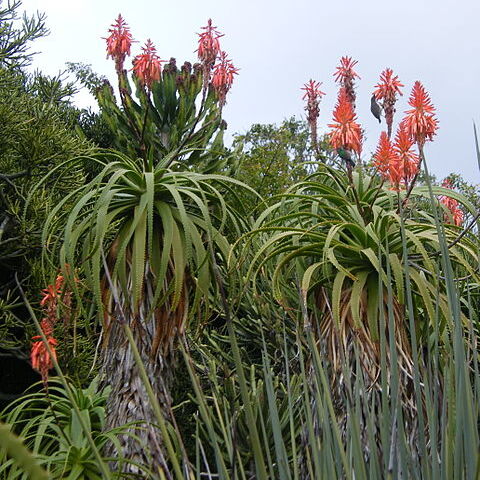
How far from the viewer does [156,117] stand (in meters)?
6.41

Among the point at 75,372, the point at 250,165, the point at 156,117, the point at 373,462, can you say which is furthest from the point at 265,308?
the point at 250,165

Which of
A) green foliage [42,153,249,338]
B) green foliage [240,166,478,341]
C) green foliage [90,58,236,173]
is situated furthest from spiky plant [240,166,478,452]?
green foliage [90,58,236,173]

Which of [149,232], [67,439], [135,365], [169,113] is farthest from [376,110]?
[169,113]

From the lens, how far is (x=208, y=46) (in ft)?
13.9

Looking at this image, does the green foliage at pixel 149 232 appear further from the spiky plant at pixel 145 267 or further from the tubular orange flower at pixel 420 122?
the tubular orange flower at pixel 420 122

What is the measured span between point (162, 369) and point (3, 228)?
2.58m

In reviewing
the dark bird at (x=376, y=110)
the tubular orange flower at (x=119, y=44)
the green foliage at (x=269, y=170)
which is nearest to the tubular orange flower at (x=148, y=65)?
the tubular orange flower at (x=119, y=44)

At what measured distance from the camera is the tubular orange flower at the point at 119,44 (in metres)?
4.10

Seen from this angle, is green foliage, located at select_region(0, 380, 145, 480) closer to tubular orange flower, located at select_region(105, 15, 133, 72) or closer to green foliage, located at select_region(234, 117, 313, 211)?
tubular orange flower, located at select_region(105, 15, 133, 72)

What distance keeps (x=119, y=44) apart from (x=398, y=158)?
258 cm

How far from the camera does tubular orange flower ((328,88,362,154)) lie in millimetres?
2412

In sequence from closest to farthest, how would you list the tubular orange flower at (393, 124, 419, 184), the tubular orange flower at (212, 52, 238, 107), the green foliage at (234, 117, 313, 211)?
1. the tubular orange flower at (393, 124, 419, 184)
2. the tubular orange flower at (212, 52, 238, 107)
3. the green foliage at (234, 117, 313, 211)

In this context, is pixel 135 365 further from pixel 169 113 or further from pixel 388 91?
pixel 169 113

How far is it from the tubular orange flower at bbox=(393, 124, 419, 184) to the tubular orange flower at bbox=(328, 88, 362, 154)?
0.23 metres
